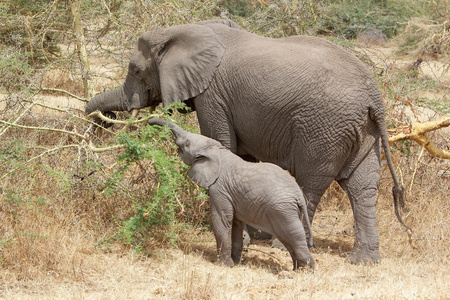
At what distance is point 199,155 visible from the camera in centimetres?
549

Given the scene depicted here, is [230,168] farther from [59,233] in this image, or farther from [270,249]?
[59,233]

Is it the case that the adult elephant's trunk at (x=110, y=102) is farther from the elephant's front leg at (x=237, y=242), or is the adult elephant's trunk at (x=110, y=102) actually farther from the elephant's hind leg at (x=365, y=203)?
the elephant's hind leg at (x=365, y=203)

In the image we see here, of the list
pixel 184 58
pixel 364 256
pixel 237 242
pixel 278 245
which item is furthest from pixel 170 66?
pixel 364 256

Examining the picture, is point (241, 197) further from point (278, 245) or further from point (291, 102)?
point (278, 245)

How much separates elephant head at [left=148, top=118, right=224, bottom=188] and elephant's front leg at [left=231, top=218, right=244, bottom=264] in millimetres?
532

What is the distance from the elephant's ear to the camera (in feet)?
Result: 20.7

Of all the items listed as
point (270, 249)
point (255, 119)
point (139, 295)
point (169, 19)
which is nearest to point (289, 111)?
point (255, 119)

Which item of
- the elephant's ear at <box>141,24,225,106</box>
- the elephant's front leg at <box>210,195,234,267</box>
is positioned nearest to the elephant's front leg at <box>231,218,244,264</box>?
the elephant's front leg at <box>210,195,234,267</box>

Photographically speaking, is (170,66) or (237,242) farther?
(170,66)

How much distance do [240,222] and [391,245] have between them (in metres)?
1.76

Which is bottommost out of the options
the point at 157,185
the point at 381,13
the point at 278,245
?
the point at 381,13

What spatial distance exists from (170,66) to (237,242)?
2030 mm

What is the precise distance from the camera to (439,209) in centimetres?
684

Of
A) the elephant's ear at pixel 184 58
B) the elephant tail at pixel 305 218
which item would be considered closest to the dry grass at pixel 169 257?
the elephant tail at pixel 305 218
